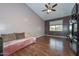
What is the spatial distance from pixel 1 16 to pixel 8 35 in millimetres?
398

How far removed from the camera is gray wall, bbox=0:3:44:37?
5.97 feet

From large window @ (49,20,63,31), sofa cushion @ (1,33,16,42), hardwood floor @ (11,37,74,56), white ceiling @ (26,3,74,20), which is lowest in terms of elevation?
hardwood floor @ (11,37,74,56)

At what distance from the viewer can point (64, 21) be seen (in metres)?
2.09

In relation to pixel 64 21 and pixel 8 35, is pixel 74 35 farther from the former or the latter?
pixel 8 35

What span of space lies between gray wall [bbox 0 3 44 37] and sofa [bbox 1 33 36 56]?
0.34 feet

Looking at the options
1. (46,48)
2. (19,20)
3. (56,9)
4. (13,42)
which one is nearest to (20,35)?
(13,42)

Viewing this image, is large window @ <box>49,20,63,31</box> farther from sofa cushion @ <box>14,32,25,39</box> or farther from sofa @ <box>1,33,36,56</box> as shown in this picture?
sofa cushion @ <box>14,32,25,39</box>

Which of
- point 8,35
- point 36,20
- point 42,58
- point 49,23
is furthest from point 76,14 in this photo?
point 8,35

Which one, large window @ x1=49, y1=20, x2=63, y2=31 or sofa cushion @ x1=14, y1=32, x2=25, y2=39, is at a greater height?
large window @ x1=49, y1=20, x2=63, y2=31

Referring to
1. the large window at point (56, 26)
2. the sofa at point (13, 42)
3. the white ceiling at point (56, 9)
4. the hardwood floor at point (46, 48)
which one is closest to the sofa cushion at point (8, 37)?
the sofa at point (13, 42)

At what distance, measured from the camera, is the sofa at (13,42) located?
192 centimetres

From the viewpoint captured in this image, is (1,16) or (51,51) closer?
(1,16)

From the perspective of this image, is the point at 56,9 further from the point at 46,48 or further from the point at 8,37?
the point at 8,37

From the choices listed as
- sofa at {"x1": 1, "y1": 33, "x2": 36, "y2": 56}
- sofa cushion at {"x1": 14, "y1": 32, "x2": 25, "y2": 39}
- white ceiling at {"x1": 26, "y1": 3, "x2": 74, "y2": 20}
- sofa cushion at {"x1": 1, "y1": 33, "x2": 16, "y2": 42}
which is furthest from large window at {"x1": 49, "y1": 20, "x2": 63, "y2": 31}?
sofa cushion at {"x1": 1, "y1": 33, "x2": 16, "y2": 42}
